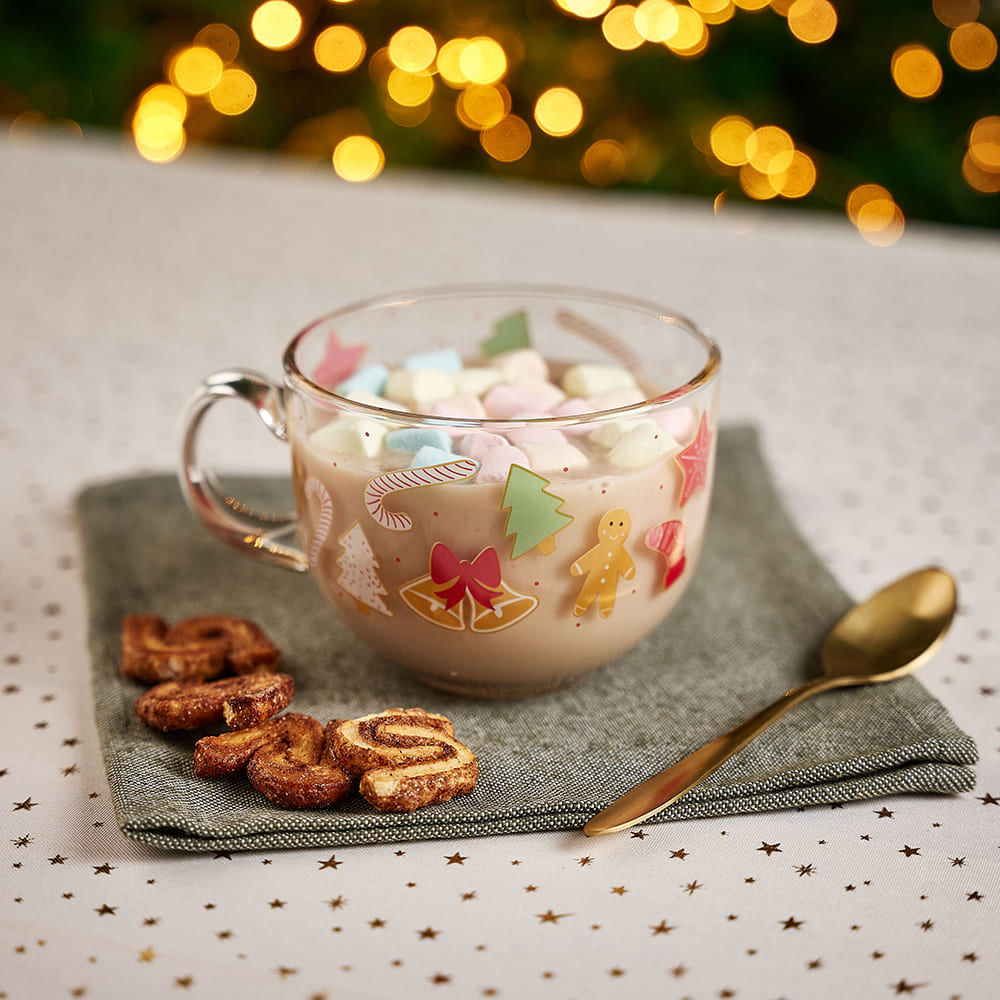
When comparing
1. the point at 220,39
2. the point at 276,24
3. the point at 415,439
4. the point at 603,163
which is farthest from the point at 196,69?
the point at 415,439

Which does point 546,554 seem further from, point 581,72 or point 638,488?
point 581,72

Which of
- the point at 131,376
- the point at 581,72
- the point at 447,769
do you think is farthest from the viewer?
the point at 581,72

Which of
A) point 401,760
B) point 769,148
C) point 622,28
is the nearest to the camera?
point 401,760

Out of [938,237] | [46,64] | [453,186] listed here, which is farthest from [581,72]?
[46,64]

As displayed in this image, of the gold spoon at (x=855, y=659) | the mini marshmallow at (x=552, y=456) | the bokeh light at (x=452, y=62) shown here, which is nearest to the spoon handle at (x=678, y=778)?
the gold spoon at (x=855, y=659)

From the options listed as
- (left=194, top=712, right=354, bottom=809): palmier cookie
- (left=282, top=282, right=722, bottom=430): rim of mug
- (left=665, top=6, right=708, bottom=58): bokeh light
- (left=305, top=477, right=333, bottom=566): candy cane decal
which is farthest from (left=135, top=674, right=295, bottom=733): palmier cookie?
(left=665, top=6, right=708, bottom=58): bokeh light

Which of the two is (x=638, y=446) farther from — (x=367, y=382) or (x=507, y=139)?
(x=507, y=139)
